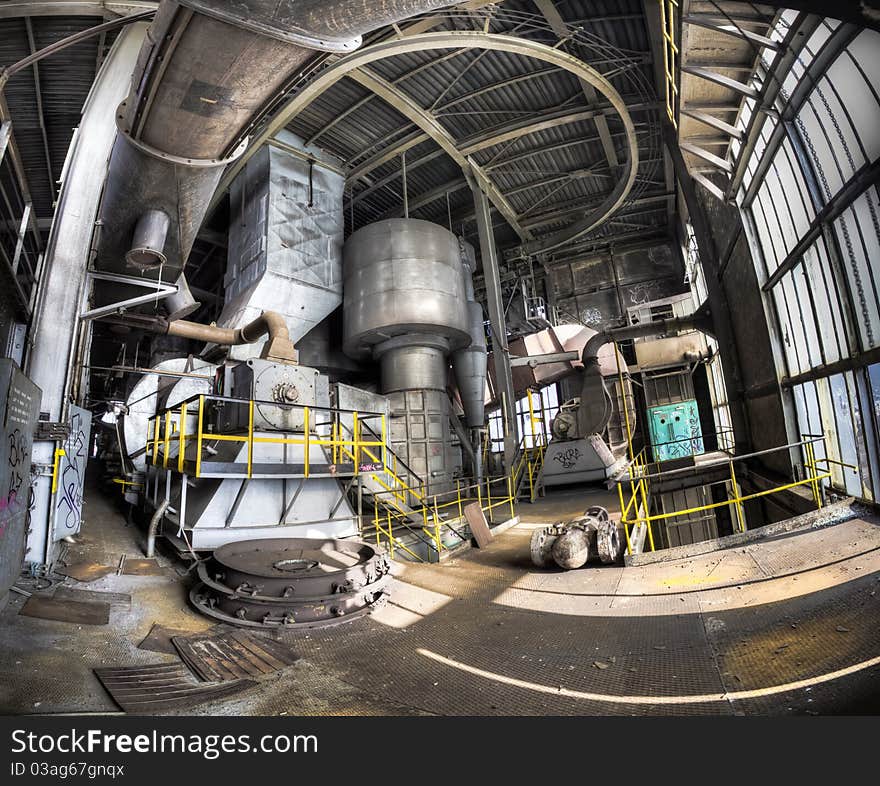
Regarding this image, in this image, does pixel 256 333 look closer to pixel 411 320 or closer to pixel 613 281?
pixel 411 320

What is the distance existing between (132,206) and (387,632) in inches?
293

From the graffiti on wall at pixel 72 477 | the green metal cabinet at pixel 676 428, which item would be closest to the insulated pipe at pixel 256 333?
the graffiti on wall at pixel 72 477

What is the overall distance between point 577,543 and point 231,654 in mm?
4528

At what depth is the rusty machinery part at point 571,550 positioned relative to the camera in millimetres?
6195

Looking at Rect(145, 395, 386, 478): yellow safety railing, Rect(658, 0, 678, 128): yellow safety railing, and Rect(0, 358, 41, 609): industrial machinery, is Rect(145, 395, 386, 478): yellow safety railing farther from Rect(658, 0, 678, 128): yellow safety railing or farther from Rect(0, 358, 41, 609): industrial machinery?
Rect(658, 0, 678, 128): yellow safety railing

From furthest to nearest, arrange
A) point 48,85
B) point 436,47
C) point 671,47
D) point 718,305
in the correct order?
point 718,305, point 436,47, point 48,85, point 671,47

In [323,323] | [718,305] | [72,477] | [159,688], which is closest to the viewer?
[159,688]

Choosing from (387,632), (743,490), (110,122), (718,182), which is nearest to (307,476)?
(387,632)

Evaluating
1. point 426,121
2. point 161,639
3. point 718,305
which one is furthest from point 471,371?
point 161,639

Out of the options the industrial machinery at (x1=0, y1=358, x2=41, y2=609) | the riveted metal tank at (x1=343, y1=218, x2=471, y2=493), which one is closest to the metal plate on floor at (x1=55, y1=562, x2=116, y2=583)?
the industrial machinery at (x1=0, y1=358, x2=41, y2=609)

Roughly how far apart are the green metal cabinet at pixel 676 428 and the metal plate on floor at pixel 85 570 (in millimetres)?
18517

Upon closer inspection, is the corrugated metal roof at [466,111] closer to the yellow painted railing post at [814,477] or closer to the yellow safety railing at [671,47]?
the yellow safety railing at [671,47]

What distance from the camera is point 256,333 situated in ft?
33.6

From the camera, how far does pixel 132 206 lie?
22.8ft
